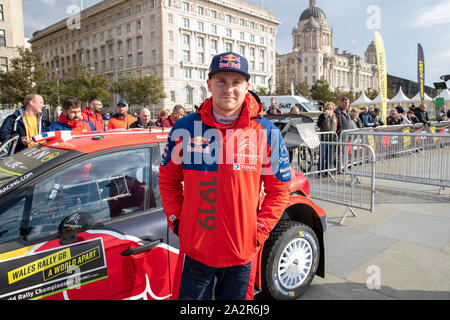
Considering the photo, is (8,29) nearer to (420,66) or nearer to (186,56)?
(186,56)

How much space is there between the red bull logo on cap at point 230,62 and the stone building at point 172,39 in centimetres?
5786

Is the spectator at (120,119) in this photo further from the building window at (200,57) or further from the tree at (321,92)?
the building window at (200,57)

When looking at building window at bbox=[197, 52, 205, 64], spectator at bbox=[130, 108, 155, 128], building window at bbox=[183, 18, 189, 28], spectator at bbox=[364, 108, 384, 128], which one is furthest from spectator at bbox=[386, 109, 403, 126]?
building window at bbox=[197, 52, 205, 64]

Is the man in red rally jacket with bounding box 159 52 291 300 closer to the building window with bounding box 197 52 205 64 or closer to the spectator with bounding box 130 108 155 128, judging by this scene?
the spectator with bounding box 130 108 155 128

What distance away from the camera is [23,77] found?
2761cm

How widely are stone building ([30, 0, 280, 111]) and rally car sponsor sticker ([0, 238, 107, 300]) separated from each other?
57841 millimetres

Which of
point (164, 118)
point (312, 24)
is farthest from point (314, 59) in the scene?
point (164, 118)

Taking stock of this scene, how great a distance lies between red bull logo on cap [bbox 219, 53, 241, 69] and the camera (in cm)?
178

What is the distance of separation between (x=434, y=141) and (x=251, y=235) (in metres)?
6.11

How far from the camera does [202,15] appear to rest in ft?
226

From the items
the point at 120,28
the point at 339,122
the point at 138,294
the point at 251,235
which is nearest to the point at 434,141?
the point at 339,122

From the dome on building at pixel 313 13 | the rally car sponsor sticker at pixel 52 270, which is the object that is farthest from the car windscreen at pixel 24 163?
the dome on building at pixel 313 13

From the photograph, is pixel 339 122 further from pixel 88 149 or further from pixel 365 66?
pixel 365 66

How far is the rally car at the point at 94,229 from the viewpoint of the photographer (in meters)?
1.82
